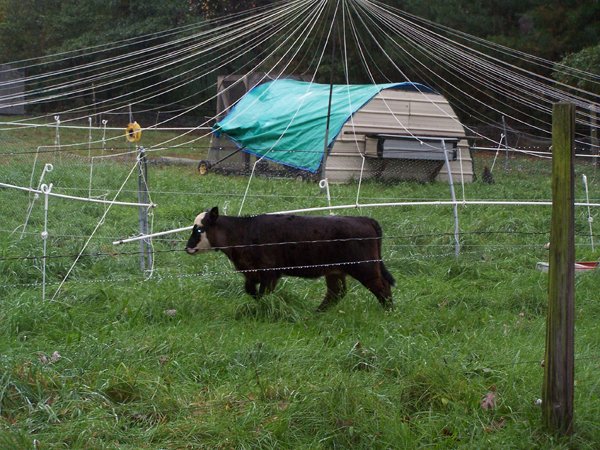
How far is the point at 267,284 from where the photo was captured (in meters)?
8.94

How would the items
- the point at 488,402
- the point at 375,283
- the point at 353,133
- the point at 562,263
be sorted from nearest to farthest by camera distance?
the point at 562,263
the point at 488,402
the point at 375,283
the point at 353,133

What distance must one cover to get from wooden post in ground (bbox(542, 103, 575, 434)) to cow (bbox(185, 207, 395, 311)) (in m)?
3.61

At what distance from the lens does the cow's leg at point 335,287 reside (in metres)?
9.18

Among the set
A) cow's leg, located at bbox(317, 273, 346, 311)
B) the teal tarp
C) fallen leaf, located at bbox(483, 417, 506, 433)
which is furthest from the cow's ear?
the teal tarp

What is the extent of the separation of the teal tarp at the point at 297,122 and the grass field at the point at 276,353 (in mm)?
7856

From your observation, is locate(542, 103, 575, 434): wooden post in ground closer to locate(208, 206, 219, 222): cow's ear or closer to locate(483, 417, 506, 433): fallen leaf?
locate(483, 417, 506, 433): fallen leaf

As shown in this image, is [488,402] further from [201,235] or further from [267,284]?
[201,235]

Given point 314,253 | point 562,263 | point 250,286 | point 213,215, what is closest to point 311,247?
point 314,253

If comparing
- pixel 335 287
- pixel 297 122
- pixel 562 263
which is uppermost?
pixel 562 263

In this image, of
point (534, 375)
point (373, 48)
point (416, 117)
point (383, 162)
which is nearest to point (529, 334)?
point (534, 375)

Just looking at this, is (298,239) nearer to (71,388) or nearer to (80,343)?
(80,343)

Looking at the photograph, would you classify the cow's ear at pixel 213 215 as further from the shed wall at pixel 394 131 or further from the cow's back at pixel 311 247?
the shed wall at pixel 394 131

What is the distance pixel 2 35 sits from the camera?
45094 millimetres

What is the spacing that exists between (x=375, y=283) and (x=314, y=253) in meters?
0.66
